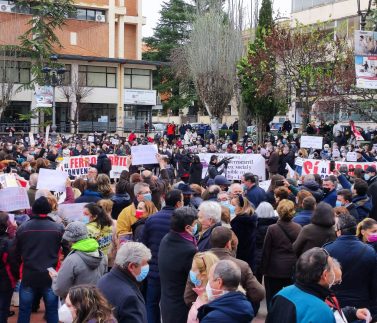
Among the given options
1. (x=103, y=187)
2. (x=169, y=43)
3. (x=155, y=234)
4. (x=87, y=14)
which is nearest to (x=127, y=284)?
(x=155, y=234)

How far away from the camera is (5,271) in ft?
27.4

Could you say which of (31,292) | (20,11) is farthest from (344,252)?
(20,11)

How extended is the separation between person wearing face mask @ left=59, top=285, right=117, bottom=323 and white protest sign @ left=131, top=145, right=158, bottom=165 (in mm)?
13294

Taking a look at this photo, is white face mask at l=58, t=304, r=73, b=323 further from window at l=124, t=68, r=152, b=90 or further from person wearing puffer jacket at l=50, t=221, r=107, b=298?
window at l=124, t=68, r=152, b=90

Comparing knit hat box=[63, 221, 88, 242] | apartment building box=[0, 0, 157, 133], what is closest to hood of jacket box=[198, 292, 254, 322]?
knit hat box=[63, 221, 88, 242]

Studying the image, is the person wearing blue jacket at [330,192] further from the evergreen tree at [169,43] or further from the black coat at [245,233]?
the evergreen tree at [169,43]

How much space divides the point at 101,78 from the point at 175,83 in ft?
43.1

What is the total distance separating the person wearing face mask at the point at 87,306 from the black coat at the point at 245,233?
444cm

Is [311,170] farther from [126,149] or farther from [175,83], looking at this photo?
[175,83]

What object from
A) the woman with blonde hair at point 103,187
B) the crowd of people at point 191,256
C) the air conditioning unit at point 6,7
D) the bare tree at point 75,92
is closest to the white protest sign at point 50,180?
the crowd of people at point 191,256

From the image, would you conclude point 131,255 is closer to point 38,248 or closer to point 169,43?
point 38,248

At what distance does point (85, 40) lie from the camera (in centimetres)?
5678

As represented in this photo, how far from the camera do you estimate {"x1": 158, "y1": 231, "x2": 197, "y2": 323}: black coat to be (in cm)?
701

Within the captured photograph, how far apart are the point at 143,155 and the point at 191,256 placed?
11064 mm
